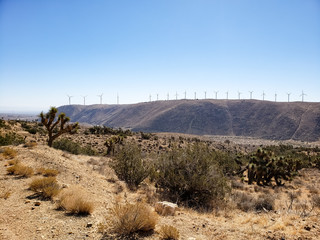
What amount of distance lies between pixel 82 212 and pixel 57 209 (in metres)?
0.84

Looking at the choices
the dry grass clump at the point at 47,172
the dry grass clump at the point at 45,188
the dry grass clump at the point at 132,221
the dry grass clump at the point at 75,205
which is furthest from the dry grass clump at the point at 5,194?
the dry grass clump at the point at 132,221

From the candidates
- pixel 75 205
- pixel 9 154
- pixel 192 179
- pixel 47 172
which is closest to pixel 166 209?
pixel 75 205

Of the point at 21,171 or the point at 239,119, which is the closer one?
the point at 21,171

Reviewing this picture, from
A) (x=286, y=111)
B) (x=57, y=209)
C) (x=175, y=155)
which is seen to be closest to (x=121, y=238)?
(x=57, y=209)

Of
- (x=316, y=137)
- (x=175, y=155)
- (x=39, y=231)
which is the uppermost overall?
(x=175, y=155)

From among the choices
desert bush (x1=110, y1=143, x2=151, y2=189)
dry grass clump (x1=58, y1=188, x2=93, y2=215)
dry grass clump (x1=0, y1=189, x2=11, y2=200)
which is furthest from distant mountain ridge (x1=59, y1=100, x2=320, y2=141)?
dry grass clump (x1=0, y1=189, x2=11, y2=200)

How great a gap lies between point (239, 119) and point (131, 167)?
130m

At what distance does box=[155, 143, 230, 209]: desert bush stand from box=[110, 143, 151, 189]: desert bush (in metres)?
1.46

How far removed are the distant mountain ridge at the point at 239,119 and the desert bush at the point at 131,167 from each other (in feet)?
347

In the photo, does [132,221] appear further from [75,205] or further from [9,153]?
[9,153]

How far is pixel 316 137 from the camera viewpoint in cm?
9756

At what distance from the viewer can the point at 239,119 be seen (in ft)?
436

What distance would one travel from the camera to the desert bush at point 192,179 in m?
10.2

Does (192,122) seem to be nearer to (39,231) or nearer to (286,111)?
(286,111)
